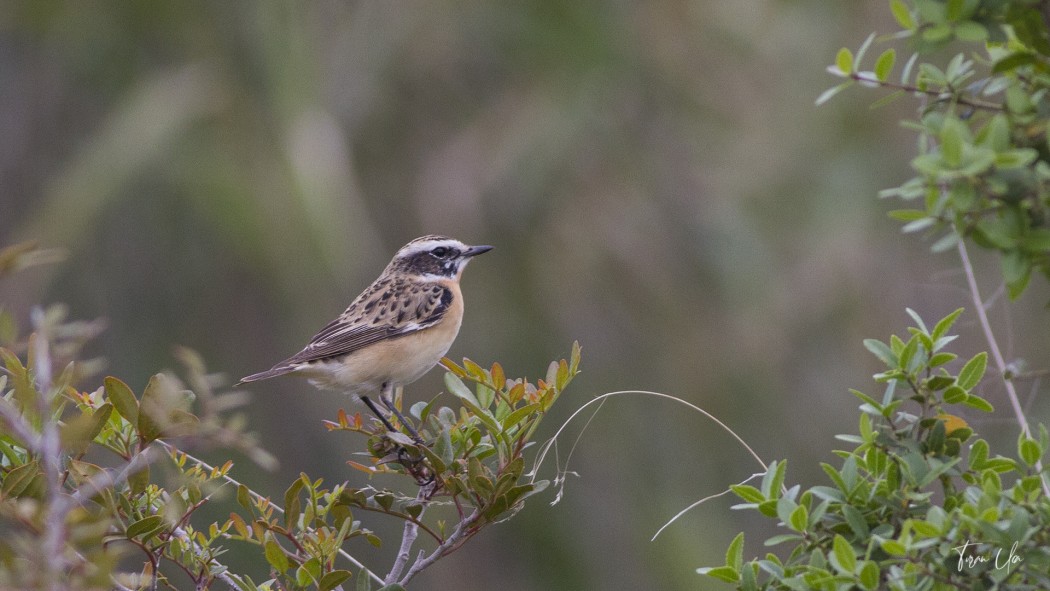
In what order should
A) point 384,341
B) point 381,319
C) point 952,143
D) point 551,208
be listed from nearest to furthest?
point 952,143
point 384,341
point 381,319
point 551,208

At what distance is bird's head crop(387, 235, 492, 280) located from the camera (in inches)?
223

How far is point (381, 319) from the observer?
5.14 meters

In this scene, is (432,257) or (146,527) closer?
(146,527)

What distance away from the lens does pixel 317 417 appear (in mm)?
9773

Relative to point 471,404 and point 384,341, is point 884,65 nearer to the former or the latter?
point 471,404

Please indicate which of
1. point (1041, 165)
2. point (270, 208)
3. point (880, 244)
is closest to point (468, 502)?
point (1041, 165)

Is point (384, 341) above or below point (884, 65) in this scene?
below

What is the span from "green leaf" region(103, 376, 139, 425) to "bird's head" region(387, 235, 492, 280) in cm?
298

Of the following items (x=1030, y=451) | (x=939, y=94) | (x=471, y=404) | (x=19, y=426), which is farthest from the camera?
(x=471, y=404)

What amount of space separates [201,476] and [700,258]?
6.87 metres

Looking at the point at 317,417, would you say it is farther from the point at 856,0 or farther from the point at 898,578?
the point at 898,578

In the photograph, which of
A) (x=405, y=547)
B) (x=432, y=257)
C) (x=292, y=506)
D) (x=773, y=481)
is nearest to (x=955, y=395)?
(x=773, y=481)

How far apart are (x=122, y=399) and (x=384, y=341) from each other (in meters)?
2.28

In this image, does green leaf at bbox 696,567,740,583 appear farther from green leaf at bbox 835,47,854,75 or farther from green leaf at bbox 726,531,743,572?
green leaf at bbox 835,47,854,75
